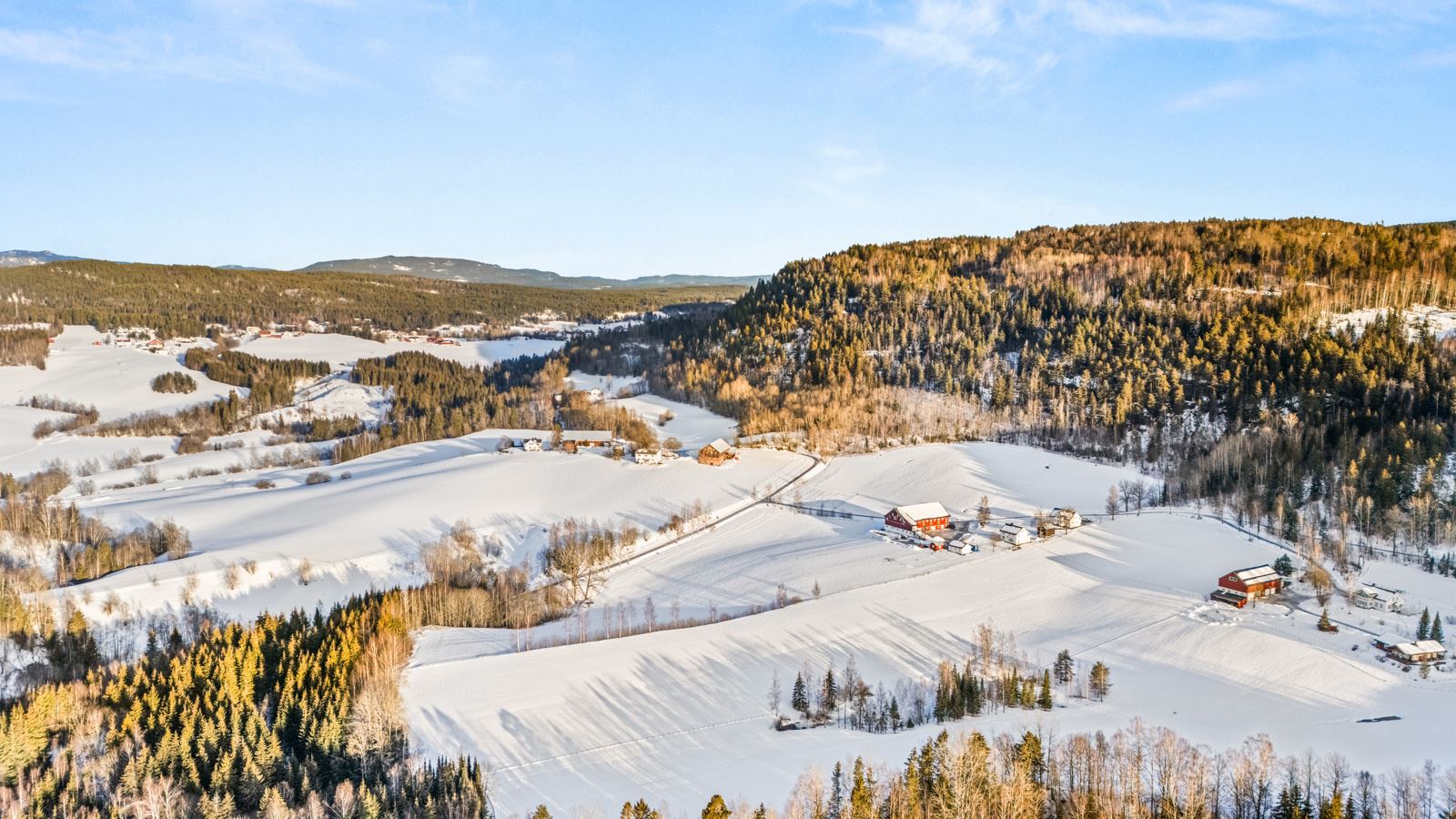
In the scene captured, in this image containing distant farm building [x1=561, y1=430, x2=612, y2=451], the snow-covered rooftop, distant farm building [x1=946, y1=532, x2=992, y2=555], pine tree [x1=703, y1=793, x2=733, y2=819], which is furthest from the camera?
distant farm building [x1=561, y1=430, x2=612, y2=451]

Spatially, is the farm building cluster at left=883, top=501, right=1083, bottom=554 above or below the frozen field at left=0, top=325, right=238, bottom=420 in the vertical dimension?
below

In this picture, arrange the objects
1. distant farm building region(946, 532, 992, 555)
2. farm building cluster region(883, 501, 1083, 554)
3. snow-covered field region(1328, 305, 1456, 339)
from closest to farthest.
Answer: distant farm building region(946, 532, 992, 555) → farm building cluster region(883, 501, 1083, 554) → snow-covered field region(1328, 305, 1456, 339)

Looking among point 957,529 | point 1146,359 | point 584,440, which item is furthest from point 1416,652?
point 584,440

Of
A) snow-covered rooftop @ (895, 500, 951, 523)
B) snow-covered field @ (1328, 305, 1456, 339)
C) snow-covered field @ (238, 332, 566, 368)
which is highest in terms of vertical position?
snow-covered field @ (1328, 305, 1456, 339)

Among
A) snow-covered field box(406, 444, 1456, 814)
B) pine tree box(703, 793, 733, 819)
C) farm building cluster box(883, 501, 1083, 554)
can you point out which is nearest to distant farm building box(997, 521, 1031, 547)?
farm building cluster box(883, 501, 1083, 554)

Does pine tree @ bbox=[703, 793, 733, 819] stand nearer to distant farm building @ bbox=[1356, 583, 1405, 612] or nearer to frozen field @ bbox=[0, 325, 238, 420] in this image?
distant farm building @ bbox=[1356, 583, 1405, 612]

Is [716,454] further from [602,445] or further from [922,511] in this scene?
[922,511]

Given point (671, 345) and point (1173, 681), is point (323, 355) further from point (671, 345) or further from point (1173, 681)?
point (1173, 681)

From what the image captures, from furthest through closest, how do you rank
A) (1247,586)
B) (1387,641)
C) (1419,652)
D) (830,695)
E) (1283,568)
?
(1283,568) < (1247,586) < (1387,641) < (1419,652) < (830,695)
